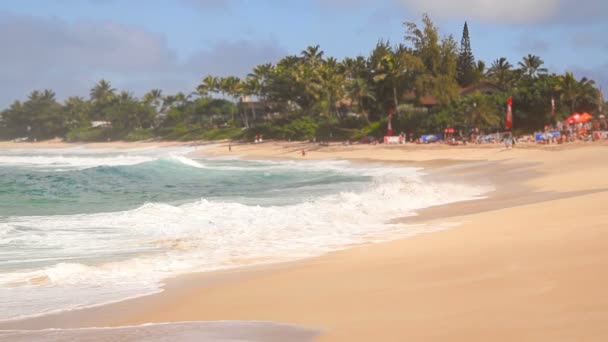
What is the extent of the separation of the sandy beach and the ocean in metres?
0.85

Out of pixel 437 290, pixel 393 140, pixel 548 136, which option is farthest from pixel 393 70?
pixel 437 290

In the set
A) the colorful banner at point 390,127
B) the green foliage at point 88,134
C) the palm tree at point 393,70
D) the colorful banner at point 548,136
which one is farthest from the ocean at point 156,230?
the green foliage at point 88,134

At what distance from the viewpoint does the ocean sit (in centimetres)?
884

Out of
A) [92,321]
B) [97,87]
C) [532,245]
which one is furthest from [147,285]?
[97,87]

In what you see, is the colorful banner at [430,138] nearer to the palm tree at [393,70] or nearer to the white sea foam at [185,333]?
the palm tree at [393,70]

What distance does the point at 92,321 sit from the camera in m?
6.78

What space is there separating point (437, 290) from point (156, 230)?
Answer: 8301 millimetres

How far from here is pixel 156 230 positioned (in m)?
13.8

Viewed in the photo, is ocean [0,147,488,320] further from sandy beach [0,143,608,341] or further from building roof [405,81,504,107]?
building roof [405,81,504,107]

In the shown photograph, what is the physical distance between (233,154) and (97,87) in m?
76.1

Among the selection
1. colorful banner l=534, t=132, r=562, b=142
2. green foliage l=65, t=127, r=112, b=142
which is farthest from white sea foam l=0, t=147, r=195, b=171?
green foliage l=65, t=127, r=112, b=142

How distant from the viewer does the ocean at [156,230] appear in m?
8.84

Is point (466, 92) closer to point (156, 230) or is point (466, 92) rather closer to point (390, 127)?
point (390, 127)

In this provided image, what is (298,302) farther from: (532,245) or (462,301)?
(532,245)
